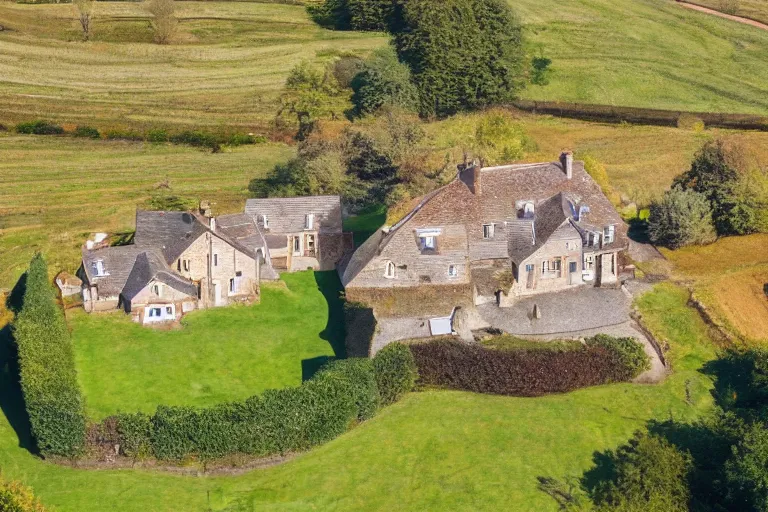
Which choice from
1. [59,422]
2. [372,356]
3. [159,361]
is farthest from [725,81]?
[59,422]

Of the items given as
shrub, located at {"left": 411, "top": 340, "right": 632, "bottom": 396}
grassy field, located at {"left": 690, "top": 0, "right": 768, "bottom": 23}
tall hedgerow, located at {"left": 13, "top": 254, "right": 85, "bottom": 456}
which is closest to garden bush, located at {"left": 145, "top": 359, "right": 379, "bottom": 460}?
tall hedgerow, located at {"left": 13, "top": 254, "right": 85, "bottom": 456}

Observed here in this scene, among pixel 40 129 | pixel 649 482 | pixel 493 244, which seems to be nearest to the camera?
pixel 649 482

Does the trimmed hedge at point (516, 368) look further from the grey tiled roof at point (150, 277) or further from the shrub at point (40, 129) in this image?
the shrub at point (40, 129)

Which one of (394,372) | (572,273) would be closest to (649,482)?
(394,372)

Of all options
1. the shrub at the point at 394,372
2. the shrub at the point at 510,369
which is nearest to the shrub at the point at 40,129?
the shrub at the point at 394,372

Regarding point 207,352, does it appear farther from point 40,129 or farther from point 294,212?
point 40,129

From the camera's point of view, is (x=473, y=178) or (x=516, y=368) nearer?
(x=516, y=368)

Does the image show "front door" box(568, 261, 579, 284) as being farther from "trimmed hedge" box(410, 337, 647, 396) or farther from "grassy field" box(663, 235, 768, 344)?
"trimmed hedge" box(410, 337, 647, 396)

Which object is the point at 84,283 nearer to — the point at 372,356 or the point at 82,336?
the point at 82,336
